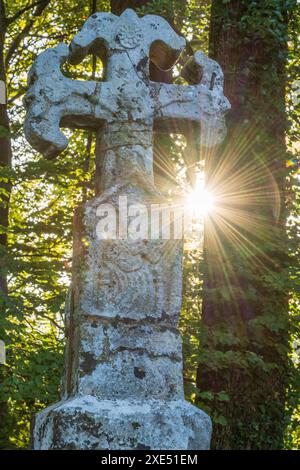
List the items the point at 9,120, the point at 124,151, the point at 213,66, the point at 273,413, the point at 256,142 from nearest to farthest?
A: 1. the point at 124,151
2. the point at 213,66
3. the point at 273,413
4. the point at 256,142
5. the point at 9,120

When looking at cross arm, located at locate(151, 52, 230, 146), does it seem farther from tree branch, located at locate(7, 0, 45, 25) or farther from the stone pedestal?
tree branch, located at locate(7, 0, 45, 25)

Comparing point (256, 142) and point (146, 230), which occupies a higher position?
point (256, 142)

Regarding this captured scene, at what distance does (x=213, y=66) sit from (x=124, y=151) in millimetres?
863

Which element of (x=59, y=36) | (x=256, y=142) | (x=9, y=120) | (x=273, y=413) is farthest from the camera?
(x=59, y=36)

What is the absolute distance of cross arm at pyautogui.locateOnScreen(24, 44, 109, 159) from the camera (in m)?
4.50

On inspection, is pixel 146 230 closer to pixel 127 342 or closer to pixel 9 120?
pixel 127 342

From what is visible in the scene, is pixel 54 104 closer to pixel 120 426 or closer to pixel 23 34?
pixel 120 426

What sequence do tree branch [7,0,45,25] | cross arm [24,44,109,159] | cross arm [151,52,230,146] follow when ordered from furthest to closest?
tree branch [7,0,45,25] < cross arm [151,52,230,146] < cross arm [24,44,109,159]

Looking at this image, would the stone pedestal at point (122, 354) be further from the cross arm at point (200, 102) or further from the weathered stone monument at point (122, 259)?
the cross arm at point (200, 102)

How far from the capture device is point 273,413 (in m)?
7.43

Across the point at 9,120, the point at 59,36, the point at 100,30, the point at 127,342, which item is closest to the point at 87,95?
the point at 100,30

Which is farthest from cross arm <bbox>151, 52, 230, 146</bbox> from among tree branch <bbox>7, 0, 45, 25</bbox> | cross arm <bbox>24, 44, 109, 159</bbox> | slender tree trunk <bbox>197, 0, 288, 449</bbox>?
tree branch <bbox>7, 0, 45, 25</bbox>

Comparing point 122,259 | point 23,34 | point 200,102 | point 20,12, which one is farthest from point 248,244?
point 23,34

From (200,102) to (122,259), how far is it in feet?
3.97
